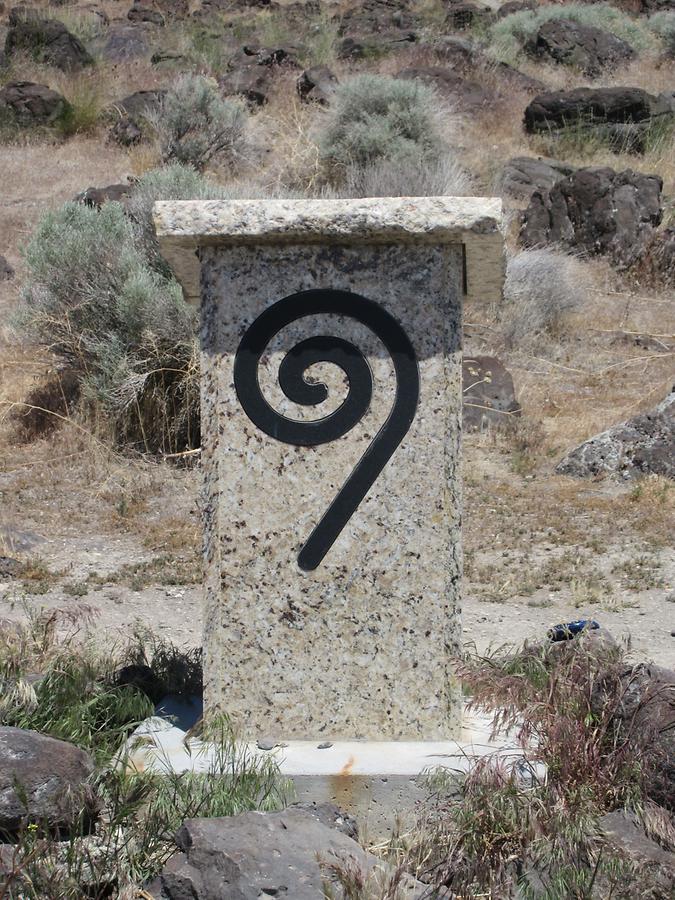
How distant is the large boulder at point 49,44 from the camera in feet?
63.3

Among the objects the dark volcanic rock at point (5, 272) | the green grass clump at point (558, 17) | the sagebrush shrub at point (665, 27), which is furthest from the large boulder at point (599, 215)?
the sagebrush shrub at point (665, 27)

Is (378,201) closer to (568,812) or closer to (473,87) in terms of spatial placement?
(568,812)

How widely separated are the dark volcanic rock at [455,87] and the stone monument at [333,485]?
14975 millimetres

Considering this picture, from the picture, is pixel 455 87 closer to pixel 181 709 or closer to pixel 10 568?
pixel 10 568

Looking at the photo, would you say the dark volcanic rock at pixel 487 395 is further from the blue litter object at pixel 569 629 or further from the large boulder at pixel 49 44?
the large boulder at pixel 49 44

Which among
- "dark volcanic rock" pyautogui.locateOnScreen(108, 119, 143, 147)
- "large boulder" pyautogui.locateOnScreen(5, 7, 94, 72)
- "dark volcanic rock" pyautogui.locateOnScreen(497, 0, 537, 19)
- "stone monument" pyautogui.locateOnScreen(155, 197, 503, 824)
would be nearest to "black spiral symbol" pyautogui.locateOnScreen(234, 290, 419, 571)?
"stone monument" pyautogui.locateOnScreen(155, 197, 503, 824)

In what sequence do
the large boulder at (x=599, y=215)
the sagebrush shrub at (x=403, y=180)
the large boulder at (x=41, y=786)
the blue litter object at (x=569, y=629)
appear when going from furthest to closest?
1. the large boulder at (x=599, y=215)
2. the sagebrush shrub at (x=403, y=180)
3. the blue litter object at (x=569, y=629)
4. the large boulder at (x=41, y=786)

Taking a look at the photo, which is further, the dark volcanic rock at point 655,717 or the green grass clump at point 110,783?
the dark volcanic rock at point 655,717

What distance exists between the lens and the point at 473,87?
59.1 feet

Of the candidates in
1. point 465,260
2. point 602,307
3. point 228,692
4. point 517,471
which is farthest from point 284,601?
point 602,307

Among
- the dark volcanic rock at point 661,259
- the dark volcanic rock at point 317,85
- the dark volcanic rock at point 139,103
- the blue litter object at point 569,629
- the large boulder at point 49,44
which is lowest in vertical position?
the blue litter object at point 569,629

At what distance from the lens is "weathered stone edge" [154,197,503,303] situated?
10.0 feet

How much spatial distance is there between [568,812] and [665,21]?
23650 mm

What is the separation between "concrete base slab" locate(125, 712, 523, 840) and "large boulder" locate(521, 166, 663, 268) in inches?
428
